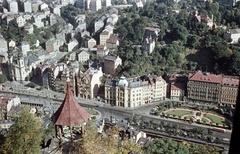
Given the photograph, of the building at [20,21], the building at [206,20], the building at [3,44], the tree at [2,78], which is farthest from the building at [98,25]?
the tree at [2,78]

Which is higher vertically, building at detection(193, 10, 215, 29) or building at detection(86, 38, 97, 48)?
building at detection(193, 10, 215, 29)

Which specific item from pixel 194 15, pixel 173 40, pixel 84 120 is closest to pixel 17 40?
pixel 173 40

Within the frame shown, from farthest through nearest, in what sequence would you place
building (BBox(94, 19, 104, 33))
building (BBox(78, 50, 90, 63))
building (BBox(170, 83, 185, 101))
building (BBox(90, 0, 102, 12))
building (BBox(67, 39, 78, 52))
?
1. building (BBox(90, 0, 102, 12))
2. building (BBox(94, 19, 104, 33))
3. building (BBox(67, 39, 78, 52))
4. building (BBox(78, 50, 90, 63))
5. building (BBox(170, 83, 185, 101))

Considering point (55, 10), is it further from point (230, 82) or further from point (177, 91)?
point (230, 82)

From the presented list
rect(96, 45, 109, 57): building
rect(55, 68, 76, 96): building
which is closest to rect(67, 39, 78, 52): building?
rect(96, 45, 109, 57): building

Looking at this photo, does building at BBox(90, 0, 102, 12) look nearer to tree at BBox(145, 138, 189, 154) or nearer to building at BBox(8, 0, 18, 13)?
building at BBox(8, 0, 18, 13)

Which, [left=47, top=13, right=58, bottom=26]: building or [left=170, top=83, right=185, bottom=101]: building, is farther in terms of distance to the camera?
[left=47, top=13, right=58, bottom=26]: building

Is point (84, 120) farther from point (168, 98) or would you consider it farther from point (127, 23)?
point (127, 23)

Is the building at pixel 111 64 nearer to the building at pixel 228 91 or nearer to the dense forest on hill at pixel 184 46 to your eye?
the dense forest on hill at pixel 184 46
